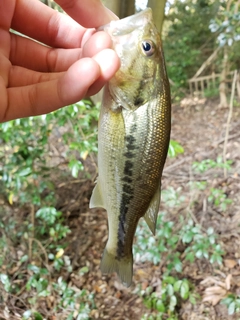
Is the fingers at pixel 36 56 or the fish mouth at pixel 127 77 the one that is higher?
the fingers at pixel 36 56

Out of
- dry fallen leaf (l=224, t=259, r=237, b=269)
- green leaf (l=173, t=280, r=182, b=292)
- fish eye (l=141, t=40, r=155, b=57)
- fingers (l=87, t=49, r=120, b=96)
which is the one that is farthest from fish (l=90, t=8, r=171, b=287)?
dry fallen leaf (l=224, t=259, r=237, b=269)

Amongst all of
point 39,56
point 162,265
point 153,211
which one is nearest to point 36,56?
point 39,56

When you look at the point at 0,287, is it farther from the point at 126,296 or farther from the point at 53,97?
the point at 53,97

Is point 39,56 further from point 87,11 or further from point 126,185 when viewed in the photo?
point 126,185

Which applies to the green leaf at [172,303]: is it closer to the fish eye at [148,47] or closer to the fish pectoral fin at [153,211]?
the fish pectoral fin at [153,211]

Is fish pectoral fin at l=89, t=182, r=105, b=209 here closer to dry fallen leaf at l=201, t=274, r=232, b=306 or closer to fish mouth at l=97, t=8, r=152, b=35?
fish mouth at l=97, t=8, r=152, b=35

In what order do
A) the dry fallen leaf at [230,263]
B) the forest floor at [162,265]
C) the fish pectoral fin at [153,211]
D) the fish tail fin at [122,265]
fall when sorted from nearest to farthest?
1. the fish pectoral fin at [153,211]
2. the fish tail fin at [122,265]
3. the forest floor at [162,265]
4. the dry fallen leaf at [230,263]

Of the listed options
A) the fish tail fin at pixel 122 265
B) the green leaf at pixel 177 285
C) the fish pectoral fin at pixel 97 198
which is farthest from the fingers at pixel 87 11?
the green leaf at pixel 177 285
